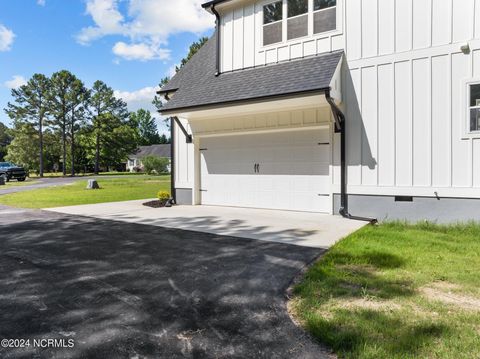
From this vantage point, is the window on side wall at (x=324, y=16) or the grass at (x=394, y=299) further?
the window on side wall at (x=324, y=16)

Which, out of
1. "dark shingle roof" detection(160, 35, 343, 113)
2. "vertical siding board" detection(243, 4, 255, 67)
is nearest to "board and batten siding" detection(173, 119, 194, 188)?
"dark shingle roof" detection(160, 35, 343, 113)

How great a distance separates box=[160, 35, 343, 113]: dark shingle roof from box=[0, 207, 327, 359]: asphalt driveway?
379cm

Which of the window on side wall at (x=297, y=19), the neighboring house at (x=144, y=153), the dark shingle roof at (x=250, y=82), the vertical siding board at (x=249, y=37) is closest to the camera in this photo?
the dark shingle roof at (x=250, y=82)

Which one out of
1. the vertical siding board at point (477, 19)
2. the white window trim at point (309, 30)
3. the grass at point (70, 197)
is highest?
the white window trim at point (309, 30)

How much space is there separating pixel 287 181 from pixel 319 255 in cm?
436

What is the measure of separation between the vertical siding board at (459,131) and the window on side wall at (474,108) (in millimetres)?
155

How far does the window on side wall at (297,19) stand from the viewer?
8320mm

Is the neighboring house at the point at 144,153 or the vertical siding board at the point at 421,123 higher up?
the neighboring house at the point at 144,153

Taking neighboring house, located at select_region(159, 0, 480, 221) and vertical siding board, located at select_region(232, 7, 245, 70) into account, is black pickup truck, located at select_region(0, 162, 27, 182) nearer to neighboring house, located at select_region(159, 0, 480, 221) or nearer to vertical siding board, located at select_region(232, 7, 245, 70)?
neighboring house, located at select_region(159, 0, 480, 221)

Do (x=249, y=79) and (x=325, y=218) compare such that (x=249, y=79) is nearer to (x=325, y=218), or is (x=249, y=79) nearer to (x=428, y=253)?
(x=325, y=218)

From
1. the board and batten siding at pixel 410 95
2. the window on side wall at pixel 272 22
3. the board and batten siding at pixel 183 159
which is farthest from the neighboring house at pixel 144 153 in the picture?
the board and batten siding at pixel 410 95

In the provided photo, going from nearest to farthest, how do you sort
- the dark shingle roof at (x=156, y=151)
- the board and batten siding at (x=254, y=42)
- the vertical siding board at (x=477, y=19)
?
the vertical siding board at (x=477, y=19) < the board and batten siding at (x=254, y=42) < the dark shingle roof at (x=156, y=151)

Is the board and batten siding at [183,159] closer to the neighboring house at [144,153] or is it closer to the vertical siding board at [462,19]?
the vertical siding board at [462,19]

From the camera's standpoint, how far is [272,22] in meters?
8.84
